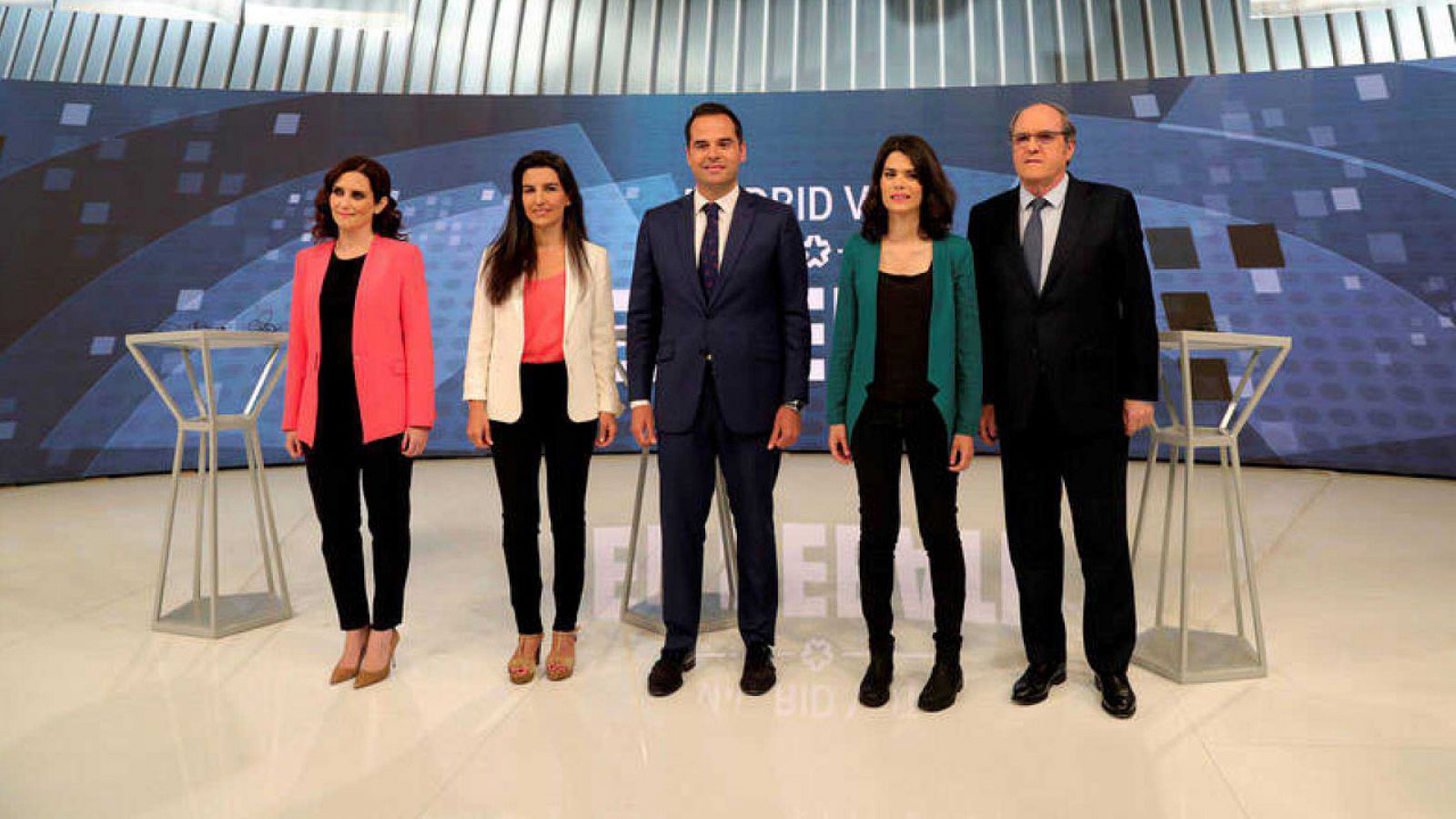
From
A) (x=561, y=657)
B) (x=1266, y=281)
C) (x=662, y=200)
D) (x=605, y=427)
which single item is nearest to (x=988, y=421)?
(x=605, y=427)

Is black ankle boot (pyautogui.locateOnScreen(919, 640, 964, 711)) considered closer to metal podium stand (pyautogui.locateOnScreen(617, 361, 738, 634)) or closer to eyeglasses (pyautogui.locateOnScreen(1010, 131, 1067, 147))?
metal podium stand (pyautogui.locateOnScreen(617, 361, 738, 634))

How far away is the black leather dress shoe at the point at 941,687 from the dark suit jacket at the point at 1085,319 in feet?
2.14

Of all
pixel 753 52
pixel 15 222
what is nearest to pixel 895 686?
pixel 753 52

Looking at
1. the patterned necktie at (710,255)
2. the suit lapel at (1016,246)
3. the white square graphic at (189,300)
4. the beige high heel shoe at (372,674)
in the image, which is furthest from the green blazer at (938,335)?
the white square graphic at (189,300)

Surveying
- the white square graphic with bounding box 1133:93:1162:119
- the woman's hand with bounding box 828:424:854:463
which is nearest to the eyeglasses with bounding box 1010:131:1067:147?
the woman's hand with bounding box 828:424:854:463

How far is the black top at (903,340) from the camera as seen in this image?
2199 millimetres

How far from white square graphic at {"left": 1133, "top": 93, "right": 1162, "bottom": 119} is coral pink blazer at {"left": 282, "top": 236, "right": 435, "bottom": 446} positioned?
20.5 ft

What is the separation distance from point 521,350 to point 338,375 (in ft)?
1.67

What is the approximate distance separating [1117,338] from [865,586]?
0.91m

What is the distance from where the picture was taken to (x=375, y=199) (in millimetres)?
2480

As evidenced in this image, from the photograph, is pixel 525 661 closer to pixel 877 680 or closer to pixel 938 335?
pixel 877 680

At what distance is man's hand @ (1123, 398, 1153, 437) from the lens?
2225mm

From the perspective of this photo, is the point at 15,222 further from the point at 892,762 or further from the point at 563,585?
A: the point at 892,762

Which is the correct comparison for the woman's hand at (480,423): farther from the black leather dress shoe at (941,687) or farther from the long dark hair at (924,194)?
the black leather dress shoe at (941,687)
